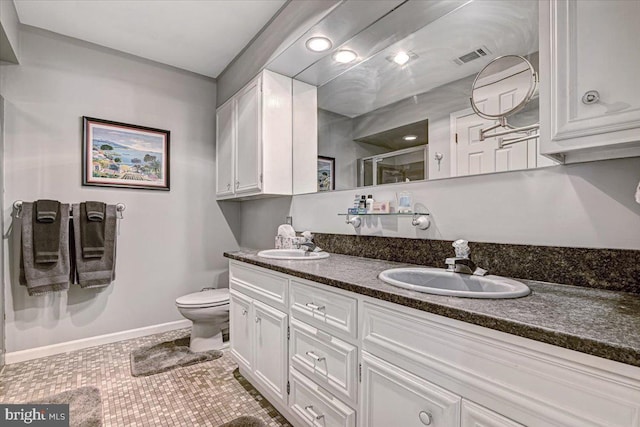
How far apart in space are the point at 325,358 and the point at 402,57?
1.74 m

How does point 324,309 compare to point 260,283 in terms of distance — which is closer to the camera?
point 324,309

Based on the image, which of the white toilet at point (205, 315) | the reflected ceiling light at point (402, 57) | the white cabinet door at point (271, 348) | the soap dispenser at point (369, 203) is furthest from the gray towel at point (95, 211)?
the reflected ceiling light at point (402, 57)

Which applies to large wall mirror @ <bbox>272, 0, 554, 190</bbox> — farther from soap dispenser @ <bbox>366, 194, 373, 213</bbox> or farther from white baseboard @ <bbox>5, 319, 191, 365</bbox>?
white baseboard @ <bbox>5, 319, 191, 365</bbox>

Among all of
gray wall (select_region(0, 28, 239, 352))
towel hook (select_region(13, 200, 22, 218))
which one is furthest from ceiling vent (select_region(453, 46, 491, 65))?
towel hook (select_region(13, 200, 22, 218))

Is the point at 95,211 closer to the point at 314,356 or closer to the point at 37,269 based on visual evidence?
the point at 37,269

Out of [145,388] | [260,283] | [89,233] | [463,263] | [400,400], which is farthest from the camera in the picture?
[89,233]

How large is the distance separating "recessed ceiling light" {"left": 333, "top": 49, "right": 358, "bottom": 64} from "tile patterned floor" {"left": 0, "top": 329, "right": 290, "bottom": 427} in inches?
90.1

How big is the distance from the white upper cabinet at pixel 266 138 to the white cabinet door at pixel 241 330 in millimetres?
862

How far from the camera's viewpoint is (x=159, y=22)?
2.31 m

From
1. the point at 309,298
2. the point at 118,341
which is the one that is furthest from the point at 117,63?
the point at 309,298

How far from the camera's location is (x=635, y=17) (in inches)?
30.9

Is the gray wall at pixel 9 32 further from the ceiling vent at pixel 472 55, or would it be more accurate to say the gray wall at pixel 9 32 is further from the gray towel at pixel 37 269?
the ceiling vent at pixel 472 55

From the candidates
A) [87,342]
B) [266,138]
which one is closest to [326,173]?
[266,138]

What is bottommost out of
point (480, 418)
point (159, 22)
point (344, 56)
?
point (480, 418)
